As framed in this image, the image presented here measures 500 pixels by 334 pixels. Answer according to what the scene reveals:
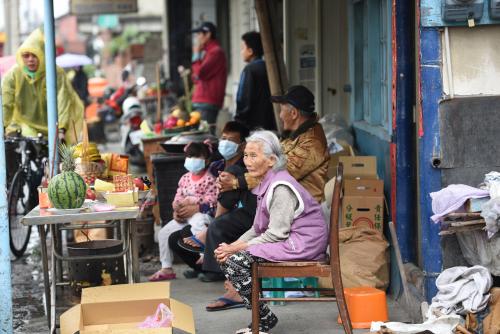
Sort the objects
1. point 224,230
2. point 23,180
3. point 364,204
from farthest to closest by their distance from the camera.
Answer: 1. point 23,180
2. point 364,204
3. point 224,230

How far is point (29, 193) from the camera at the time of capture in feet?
31.0

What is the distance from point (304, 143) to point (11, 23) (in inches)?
1185

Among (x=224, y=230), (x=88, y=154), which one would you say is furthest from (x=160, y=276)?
(x=88, y=154)

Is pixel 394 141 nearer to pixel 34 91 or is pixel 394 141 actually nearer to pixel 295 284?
pixel 295 284

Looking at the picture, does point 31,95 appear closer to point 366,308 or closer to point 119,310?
point 119,310

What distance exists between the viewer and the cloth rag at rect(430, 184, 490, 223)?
19.3 ft

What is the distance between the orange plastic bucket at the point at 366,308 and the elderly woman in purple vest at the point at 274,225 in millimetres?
665

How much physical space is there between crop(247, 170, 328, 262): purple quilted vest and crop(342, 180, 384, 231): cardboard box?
147cm

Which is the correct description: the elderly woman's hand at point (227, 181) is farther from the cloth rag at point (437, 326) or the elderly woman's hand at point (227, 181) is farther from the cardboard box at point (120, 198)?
the cloth rag at point (437, 326)

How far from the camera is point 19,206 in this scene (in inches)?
372

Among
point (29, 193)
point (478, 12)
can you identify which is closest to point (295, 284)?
point (478, 12)

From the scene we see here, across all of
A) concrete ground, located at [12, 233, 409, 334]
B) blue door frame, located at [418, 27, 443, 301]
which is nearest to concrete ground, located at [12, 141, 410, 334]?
concrete ground, located at [12, 233, 409, 334]

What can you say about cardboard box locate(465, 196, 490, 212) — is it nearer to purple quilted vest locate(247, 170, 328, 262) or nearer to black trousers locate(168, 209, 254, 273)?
purple quilted vest locate(247, 170, 328, 262)

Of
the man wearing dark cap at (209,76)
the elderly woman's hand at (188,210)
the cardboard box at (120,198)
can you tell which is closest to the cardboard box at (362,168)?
the elderly woman's hand at (188,210)
